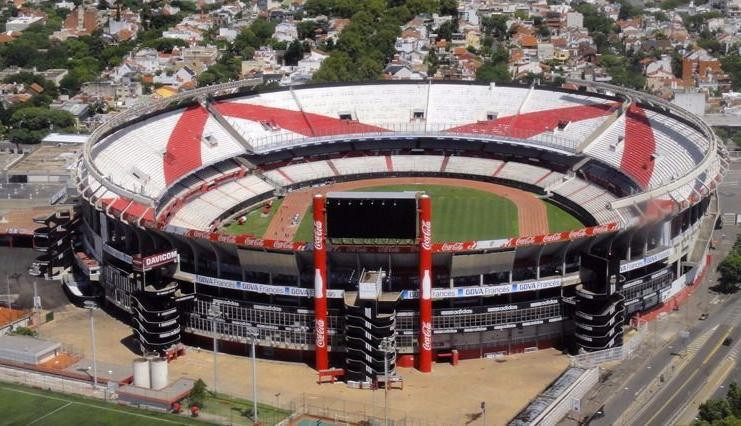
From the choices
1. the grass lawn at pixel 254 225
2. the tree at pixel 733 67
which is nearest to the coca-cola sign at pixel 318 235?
the grass lawn at pixel 254 225

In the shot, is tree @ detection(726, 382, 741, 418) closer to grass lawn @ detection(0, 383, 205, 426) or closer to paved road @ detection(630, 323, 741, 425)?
paved road @ detection(630, 323, 741, 425)

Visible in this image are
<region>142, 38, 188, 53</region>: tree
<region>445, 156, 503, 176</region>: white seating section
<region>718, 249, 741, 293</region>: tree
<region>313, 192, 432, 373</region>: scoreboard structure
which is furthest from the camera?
<region>142, 38, 188, 53</region>: tree

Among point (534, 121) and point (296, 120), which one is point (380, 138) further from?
point (534, 121)

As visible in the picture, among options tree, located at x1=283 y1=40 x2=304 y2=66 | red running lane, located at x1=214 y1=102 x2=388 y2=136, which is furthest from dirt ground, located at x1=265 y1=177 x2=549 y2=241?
tree, located at x1=283 y1=40 x2=304 y2=66

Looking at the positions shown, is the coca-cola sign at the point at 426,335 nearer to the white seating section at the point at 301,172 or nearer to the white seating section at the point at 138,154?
the white seating section at the point at 138,154

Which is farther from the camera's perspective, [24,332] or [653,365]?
[24,332]

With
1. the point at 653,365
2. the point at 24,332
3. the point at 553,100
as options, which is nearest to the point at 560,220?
the point at 553,100
